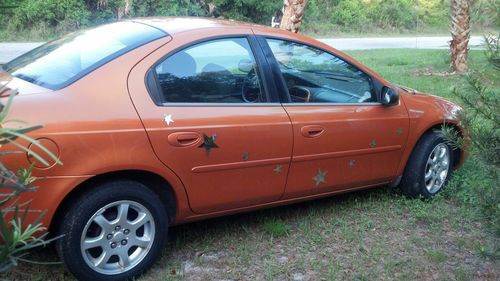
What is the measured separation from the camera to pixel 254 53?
13.2ft

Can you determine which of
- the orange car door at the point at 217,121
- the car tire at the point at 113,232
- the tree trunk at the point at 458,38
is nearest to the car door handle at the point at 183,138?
the orange car door at the point at 217,121

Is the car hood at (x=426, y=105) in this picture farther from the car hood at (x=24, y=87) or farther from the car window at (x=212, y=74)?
the car hood at (x=24, y=87)

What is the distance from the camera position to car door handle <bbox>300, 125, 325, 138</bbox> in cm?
403

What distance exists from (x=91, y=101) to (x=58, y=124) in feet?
0.91

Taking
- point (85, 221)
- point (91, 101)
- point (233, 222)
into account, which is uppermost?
point (91, 101)

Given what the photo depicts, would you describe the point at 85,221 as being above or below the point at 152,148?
below

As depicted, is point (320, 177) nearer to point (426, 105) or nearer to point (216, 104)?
point (216, 104)

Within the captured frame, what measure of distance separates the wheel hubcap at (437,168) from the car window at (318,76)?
0.94 meters

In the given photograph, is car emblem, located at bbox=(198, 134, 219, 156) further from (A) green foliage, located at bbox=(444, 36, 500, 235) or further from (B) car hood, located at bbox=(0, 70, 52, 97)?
(A) green foliage, located at bbox=(444, 36, 500, 235)

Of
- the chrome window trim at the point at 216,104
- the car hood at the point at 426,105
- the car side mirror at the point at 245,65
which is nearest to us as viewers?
the chrome window trim at the point at 216,104

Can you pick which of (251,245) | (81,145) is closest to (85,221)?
(81,145)

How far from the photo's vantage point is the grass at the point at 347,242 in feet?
11.9

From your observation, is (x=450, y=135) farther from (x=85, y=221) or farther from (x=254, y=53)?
(x=85, y=221)

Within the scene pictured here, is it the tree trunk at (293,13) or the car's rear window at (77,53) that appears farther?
the tree trunk at (293,13)
